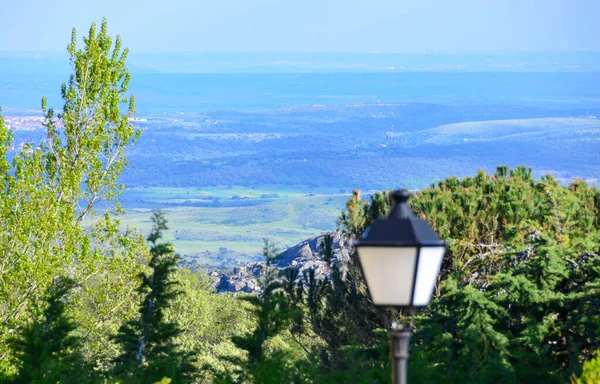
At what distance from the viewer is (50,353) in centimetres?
903

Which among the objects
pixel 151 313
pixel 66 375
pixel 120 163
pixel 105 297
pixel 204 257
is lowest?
pixel 66 375

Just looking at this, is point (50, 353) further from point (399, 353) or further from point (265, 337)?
point (399, 353)

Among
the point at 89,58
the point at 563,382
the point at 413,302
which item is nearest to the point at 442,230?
the point at 563,382

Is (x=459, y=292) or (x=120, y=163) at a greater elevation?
(x=120, y=163)

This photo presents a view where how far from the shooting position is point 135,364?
848cm

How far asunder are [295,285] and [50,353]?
260 inches

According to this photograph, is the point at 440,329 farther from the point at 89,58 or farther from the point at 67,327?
the point at 89,58

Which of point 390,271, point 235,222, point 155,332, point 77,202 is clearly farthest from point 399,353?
point 235,222

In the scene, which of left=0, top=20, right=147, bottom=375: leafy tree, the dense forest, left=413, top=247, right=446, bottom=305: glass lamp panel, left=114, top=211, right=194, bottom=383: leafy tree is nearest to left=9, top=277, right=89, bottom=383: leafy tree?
the dense forest

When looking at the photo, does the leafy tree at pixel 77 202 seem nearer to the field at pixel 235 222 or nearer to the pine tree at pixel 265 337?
the pine tree at pixel 265 337

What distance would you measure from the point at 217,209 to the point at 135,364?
580ft

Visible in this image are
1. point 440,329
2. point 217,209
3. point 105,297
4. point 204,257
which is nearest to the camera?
point 440,329

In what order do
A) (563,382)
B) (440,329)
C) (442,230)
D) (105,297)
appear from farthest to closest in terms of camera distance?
(105,297) → (442,230) → (440,329) → (563,382)

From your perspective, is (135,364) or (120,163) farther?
(120,163)
